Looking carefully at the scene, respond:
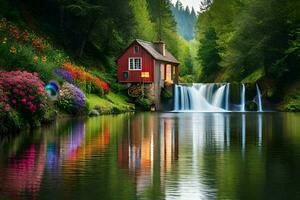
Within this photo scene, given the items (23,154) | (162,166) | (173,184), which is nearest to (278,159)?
(162,166)

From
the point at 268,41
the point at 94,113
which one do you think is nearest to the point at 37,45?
the point at 94,113

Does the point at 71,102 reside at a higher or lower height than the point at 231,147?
higher

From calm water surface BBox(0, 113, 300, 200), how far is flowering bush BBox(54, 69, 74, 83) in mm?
19675

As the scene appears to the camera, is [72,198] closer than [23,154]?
Yes

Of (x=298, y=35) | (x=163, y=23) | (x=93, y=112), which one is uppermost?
(x=163, y=23)

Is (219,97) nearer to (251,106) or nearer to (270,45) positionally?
(251,106)

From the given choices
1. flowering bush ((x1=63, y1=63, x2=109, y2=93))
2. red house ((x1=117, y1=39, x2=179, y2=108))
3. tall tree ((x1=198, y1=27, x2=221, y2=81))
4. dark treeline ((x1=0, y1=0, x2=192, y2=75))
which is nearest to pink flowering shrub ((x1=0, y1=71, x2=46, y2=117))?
flowering bush ((x1=63, y1=63, x2=109, y2=93))

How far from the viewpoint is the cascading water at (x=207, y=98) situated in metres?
63.7

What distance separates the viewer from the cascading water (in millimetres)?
63656

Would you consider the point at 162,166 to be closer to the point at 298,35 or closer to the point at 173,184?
the point at 173,184

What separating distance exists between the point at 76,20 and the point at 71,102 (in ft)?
80.0

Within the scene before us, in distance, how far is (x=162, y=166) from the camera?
652 inches

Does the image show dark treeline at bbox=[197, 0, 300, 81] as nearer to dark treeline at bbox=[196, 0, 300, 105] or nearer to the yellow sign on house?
dark treeline at bbox=[196, 0, 300, 105]

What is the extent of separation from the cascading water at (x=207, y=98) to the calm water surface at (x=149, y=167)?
37.1 meters
